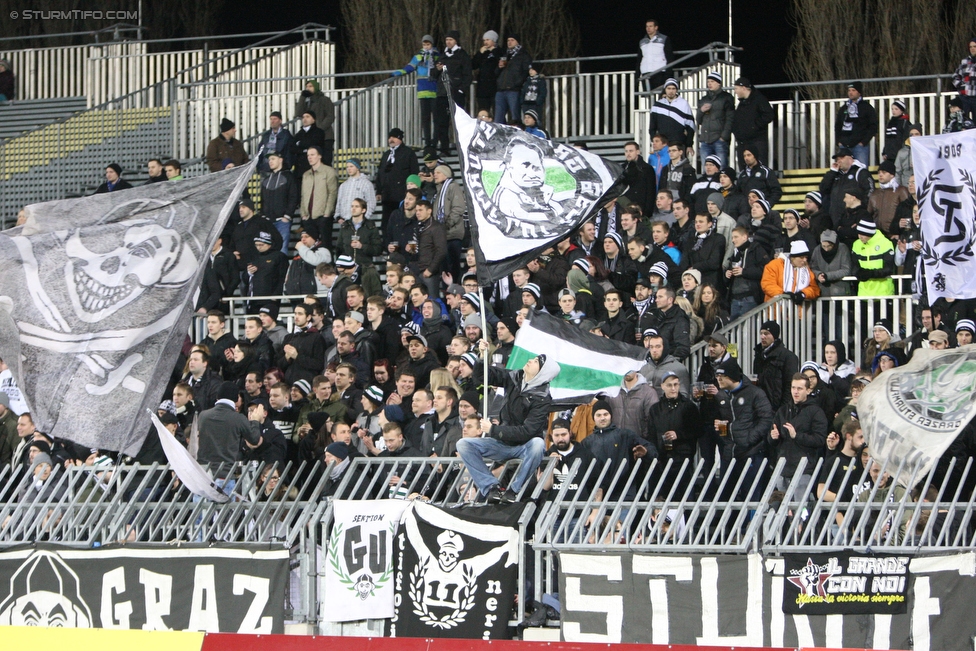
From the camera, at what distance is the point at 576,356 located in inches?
608

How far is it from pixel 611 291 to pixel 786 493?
15.6ft

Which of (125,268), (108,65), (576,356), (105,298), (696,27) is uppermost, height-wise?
(696,27)

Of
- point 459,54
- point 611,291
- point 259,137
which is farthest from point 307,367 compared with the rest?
point 259,137

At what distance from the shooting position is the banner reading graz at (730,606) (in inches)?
516

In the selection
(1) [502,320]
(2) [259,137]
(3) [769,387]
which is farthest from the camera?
(2) [259,137]

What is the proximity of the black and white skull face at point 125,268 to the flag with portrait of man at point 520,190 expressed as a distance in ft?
9.25

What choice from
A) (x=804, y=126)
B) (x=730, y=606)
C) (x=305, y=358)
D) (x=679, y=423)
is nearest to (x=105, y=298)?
(x=305, y=358)

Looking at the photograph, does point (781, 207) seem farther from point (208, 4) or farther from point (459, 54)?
point (208, 4)

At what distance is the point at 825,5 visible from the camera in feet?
108

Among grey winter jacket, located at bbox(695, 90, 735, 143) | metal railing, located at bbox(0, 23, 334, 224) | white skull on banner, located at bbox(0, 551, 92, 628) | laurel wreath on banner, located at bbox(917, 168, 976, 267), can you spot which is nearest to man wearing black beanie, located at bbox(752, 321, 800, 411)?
laurel wreath on banner, located at bbox(917, 168, 976, 267)

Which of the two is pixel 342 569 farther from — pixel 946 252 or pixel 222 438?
pixel 946 252

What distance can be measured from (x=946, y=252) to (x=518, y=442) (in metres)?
4.25

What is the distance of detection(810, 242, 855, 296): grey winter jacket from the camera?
Answer: 61.0ft

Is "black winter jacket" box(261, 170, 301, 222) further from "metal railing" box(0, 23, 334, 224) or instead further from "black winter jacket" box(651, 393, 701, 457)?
"black winter jacket" box(651, 393, 701, 457)
